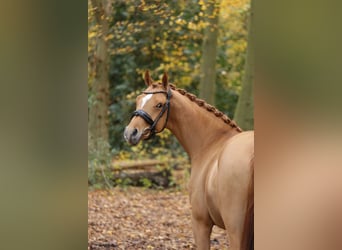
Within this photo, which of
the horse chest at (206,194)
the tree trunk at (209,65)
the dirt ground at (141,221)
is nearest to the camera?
the horse chest at (206,194)

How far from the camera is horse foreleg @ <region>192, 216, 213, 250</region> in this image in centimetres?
448

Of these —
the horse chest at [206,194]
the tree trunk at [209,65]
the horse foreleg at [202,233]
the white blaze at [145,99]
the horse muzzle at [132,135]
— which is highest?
the tree trunk at [209,65]

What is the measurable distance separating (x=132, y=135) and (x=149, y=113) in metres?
0.22

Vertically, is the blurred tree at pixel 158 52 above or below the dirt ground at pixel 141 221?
above

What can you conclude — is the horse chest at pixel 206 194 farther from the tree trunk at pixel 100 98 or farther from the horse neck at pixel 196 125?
the tree trunk at pixel 100 98

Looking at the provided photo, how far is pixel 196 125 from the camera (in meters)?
4.80

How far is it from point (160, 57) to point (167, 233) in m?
4.28

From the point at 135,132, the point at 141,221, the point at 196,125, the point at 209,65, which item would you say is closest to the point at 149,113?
the point at 135,132

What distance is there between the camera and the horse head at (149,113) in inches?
184

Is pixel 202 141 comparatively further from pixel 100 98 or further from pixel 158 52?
pixel 158 52

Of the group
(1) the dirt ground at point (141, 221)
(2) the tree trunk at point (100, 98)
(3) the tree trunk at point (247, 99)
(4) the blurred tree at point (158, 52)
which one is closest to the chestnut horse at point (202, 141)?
Answer: (1) the dirt ground at point (141, 221)

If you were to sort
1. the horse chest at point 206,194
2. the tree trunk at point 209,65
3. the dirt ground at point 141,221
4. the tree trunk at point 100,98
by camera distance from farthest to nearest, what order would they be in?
the tree trunk at point 209,65 < the tree trunk at point 100,98 < the dirt ground at point 141,221 < the horse chest at point 206,194
